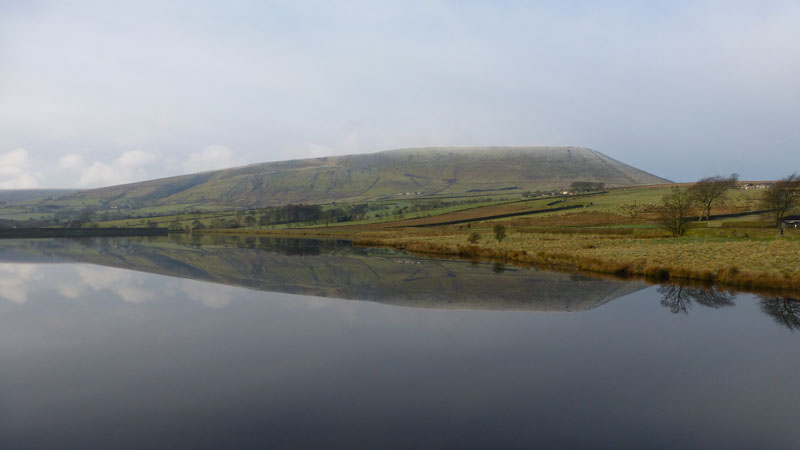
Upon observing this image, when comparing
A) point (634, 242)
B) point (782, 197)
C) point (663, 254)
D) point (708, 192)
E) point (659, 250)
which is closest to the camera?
point (663, 254)

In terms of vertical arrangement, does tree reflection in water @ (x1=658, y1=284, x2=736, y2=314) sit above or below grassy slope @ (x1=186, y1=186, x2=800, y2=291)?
below

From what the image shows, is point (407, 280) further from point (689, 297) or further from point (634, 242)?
point (634, 242)

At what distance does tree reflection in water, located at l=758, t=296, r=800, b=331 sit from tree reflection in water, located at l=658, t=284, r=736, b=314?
→ 1.42 metres

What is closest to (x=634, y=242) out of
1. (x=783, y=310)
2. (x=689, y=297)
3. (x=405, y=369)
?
(x=689, y=297)

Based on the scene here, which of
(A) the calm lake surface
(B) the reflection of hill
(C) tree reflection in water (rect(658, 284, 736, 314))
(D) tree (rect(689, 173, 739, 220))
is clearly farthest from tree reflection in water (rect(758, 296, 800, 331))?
(D) tree (rect(689, 173, 739, 220))

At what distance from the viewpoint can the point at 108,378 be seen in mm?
13055

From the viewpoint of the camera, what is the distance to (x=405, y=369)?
13.6m

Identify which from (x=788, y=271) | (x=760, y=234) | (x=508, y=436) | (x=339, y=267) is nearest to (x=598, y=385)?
(x=508, y=436)

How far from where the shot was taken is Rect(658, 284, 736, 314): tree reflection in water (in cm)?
2239

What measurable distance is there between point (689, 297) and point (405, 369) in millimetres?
18809

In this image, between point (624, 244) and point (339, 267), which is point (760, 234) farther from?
point (339, 267)

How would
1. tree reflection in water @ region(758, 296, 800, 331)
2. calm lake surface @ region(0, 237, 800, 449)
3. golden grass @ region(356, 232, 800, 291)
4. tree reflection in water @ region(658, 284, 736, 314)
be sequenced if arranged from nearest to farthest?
calm lake surface @ region(0, 237, 800, 449) → tree reflection in water @ region(758, 296, 800, 331) → tree reflection in water @ region(658, 284, 736, 314) → golden grass @ region(356, 232, 800, 291)

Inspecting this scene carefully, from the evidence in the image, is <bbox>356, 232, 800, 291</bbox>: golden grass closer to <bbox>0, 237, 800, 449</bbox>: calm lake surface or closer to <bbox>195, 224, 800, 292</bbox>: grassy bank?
<bbox>195, 224, 800, 292</bbox>: grassy bank

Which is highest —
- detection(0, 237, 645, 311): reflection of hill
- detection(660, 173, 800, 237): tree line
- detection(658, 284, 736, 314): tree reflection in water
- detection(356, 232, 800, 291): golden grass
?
detection(660, 173, 800, 237): tree line
